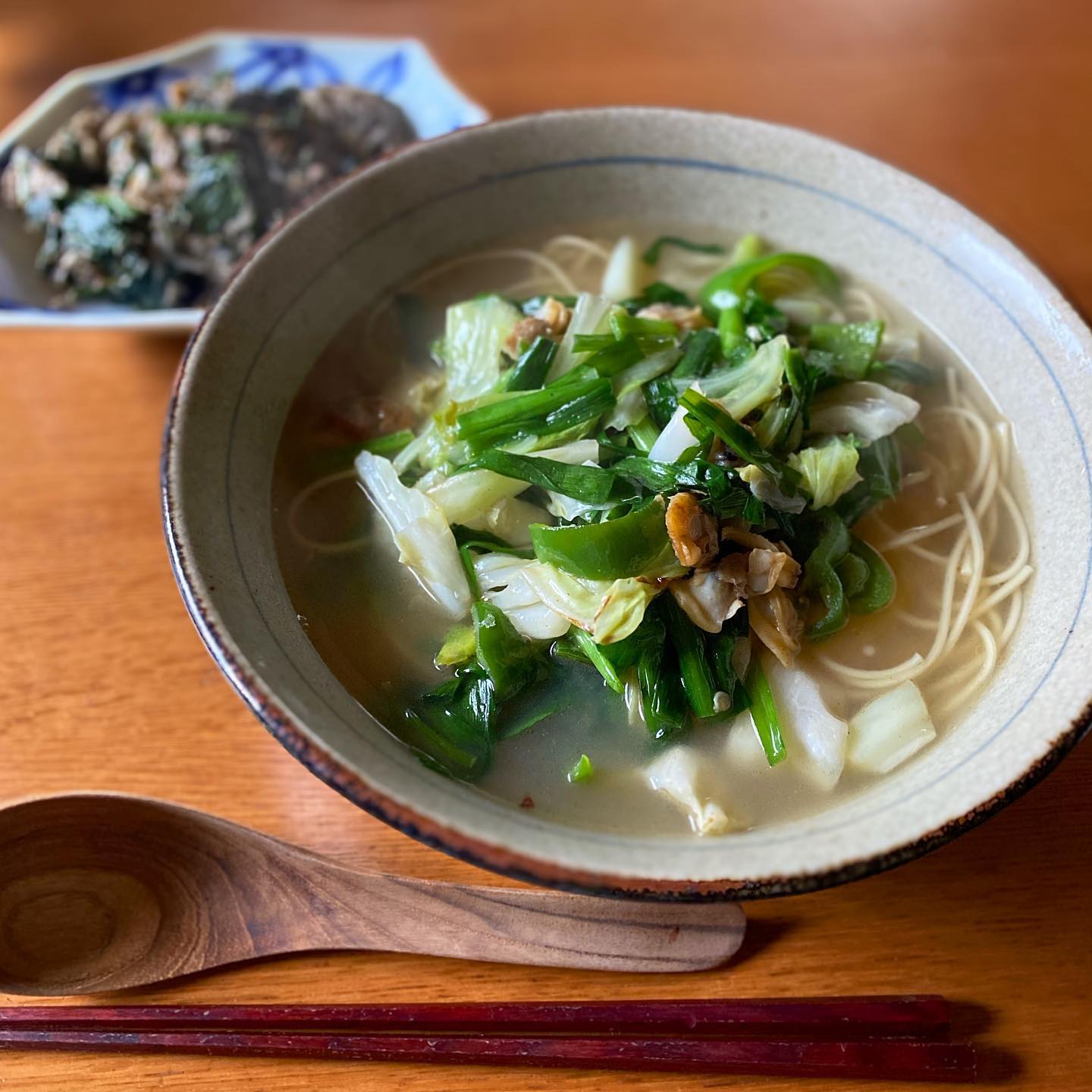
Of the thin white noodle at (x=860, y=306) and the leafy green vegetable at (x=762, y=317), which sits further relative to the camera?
the thin white noodle at (x=860, y=306)

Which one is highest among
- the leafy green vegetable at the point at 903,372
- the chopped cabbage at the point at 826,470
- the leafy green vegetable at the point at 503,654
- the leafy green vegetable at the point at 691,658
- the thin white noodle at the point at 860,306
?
the thin white noodle at the point at 860,306

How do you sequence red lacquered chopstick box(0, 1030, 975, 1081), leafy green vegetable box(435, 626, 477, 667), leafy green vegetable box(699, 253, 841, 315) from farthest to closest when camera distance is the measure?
leafy green vegetable box(699, 253, 841, 315) → leafy green vegetable box(435, 626, 477, 667) → red lacquered chopstick box(0, 1030, 975, 1081)

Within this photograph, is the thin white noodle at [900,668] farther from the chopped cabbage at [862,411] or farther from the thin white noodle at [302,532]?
the thin white noodle at [302,532]

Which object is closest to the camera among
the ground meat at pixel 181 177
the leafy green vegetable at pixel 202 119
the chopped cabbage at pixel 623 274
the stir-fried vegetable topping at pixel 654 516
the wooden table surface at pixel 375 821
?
the wooden table surface at pixel 375 821

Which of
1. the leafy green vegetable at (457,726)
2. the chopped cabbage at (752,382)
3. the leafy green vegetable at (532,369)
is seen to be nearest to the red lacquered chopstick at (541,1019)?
the leafy green vegetable at (457,726)

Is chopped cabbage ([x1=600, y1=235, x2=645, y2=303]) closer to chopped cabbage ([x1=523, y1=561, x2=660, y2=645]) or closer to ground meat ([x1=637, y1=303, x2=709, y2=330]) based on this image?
ground meat ([x1=637, y1=303, x2=709, y2=330])

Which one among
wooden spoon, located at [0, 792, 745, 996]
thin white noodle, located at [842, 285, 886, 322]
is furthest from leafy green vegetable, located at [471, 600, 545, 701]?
thin white noodle, located at [842, 285, 886, 322]
